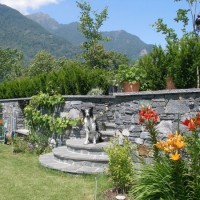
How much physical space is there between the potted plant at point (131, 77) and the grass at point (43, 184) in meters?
2.10

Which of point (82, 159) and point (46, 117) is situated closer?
point (82, 159)

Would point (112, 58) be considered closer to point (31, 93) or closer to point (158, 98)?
point (31, 93)

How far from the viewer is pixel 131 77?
27.5ft

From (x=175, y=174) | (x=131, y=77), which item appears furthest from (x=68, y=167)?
(x=175, y=174)

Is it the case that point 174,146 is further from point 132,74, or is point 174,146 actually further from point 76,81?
point 76,81

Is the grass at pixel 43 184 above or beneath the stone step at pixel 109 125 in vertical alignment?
beneath

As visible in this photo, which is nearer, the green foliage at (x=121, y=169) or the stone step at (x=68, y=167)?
the green foliage at (x=121, y=169)

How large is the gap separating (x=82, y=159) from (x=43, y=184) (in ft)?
4.39

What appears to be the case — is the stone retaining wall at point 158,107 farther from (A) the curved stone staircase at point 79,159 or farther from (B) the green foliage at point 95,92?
(B) the green foliage at point 95,92

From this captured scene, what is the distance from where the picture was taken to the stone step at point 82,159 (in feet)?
26.7

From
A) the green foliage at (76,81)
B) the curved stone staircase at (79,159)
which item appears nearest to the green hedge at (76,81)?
the green foliage at (76,81)

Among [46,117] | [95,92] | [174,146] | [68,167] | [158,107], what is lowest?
[68,167]

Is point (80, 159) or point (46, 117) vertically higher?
point (46, 117)

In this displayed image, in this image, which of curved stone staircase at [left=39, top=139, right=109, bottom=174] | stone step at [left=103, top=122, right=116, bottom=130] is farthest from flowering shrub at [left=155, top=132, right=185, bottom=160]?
stone step at [left=103, top=122, right=116, bottom=130]
